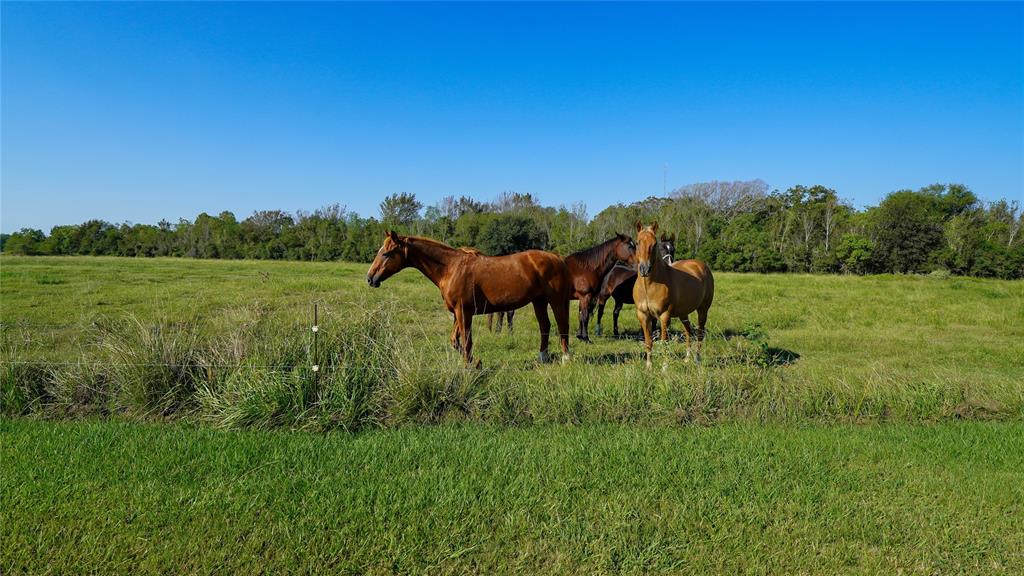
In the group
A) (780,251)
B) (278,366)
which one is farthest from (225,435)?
(780,251)

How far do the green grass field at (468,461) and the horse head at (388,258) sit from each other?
782mm

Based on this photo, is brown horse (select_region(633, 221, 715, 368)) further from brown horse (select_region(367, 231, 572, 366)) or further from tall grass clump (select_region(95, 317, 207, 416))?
tall grass clump (select_region(95, 317, 207, 416))

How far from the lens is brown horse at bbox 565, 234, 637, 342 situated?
32.5 ft

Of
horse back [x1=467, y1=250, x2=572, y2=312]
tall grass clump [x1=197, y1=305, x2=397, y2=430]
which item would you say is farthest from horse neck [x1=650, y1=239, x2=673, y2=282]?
tall grass clump [x1=197, y1=305, x2=397, y2=430]

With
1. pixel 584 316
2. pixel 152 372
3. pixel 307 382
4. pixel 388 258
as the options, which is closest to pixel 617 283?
pixel 584 316

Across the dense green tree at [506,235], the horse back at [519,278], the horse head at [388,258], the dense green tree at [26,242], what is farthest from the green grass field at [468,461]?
the dense green tree at [26,242]

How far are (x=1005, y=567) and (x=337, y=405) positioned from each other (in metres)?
5.00

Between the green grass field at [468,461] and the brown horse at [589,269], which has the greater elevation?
the brown horse at [589,269]

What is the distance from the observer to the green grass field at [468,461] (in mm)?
2984

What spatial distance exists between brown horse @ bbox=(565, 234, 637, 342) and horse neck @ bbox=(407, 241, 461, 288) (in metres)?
3.30

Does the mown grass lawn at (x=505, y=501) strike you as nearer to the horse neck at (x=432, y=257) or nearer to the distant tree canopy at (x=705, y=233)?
the horse neck at (x=432, y=257)

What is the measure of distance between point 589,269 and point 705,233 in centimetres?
4316

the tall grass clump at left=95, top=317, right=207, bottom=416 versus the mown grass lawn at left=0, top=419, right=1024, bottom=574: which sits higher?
the tall grass clump at left=95, top=317, right=207, bottom=416

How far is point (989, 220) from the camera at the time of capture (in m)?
46.3
